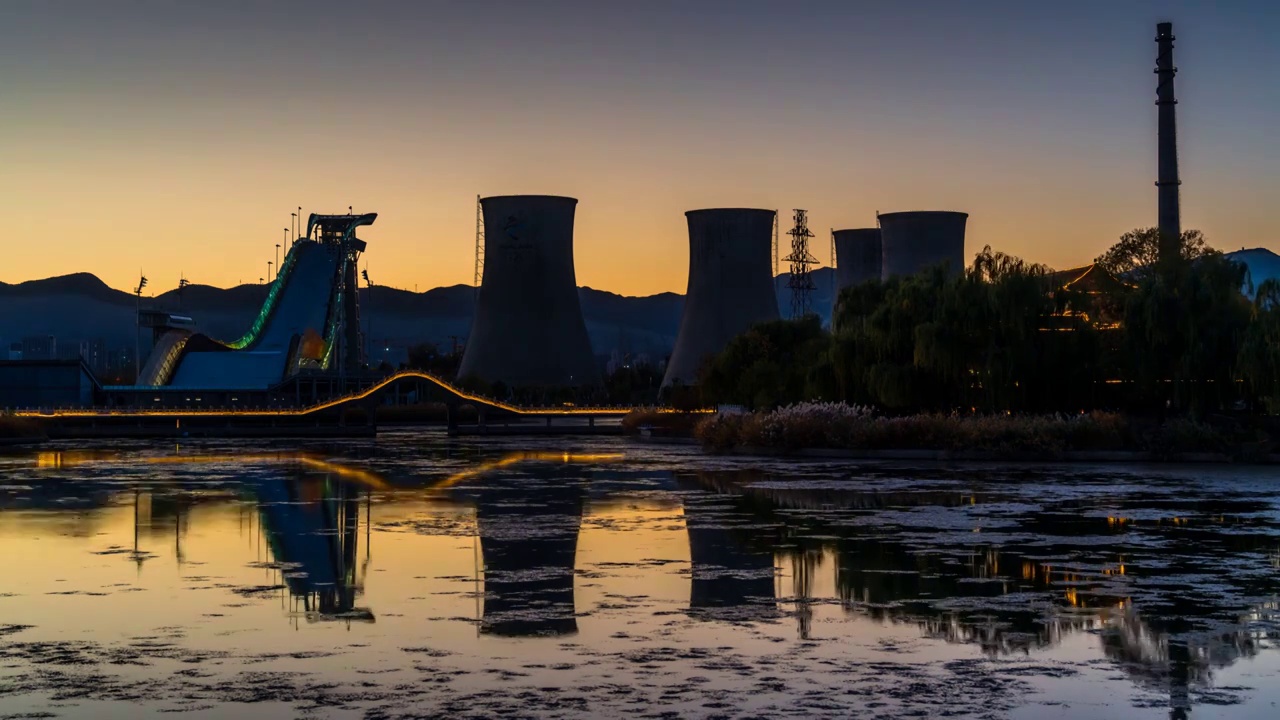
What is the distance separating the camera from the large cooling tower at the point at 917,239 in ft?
223

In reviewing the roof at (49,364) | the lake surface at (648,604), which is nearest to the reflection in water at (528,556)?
the lake surface at (648,604)

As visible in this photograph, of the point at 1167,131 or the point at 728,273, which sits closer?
the point at 1167,131

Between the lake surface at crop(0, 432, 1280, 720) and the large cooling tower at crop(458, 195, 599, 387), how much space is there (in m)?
52.3

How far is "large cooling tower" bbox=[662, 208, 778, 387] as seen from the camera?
2704 inches

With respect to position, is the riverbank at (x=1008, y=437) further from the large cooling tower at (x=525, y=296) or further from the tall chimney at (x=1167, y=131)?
the large cooling tower at (x=525, y=296)

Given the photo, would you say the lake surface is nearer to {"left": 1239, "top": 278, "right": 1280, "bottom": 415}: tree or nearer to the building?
{"left": 1239, "top": 278, "right": 1280, "bottom": 415}: tree

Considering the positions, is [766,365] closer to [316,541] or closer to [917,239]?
[917,239]

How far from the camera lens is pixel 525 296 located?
7275cm

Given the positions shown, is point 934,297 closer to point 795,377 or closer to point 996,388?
point 996,388

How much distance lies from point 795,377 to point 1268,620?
35.1m

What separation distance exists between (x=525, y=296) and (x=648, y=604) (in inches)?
2501

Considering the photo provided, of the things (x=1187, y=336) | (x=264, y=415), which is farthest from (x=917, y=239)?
(x=1187, y=336)

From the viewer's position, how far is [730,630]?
8.66m

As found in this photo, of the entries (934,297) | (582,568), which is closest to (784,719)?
(582,568)
